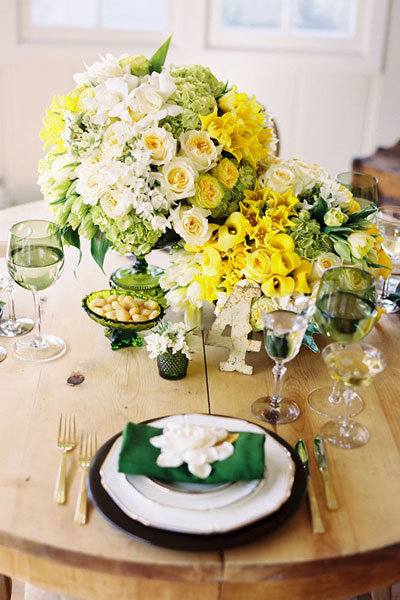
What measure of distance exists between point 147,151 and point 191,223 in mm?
165

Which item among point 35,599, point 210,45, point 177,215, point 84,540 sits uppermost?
point 210,45

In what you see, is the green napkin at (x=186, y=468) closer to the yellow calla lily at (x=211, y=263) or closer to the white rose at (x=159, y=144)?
the yellow calla lily at (x=211, y=263)

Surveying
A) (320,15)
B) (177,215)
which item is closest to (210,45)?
(320,15)

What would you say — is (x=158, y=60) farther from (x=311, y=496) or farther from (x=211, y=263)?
(x=311, y=496)

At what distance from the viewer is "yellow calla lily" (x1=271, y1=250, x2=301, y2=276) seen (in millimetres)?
1316

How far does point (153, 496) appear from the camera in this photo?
0.94 metres

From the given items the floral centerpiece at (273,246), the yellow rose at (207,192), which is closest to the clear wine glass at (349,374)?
the floral centerpiece at (273,246)

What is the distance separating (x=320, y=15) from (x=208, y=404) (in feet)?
10.7

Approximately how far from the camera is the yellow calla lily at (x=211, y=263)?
135 centimetres

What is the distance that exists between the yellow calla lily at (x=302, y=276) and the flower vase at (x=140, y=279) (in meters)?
0.34

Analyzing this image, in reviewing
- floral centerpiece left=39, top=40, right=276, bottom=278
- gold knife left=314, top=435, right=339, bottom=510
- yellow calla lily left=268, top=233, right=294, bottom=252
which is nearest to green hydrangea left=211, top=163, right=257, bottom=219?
floral centerpiece left=39, top=40, right=276, bottom=278

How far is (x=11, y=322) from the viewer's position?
4.86ft

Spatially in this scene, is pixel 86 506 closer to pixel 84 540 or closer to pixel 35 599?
pixel 84 540

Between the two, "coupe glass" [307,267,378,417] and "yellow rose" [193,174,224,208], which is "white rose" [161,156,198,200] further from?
"coupe glass" [307,267,378,417]
